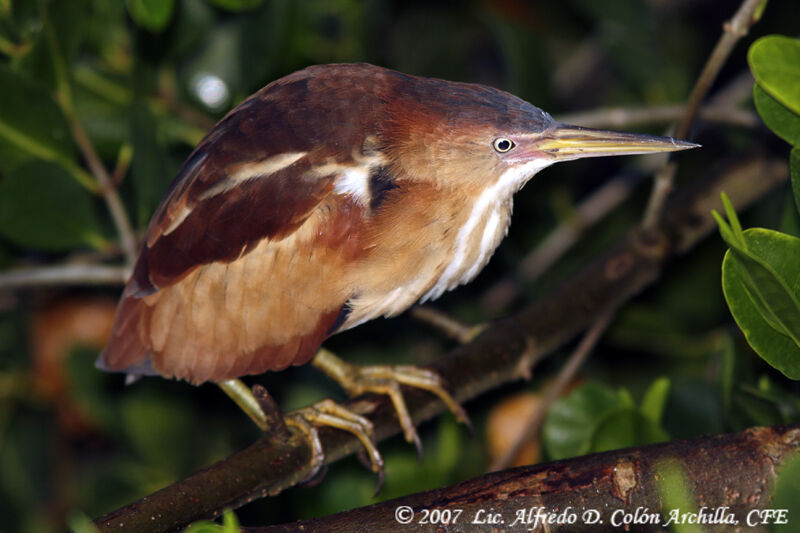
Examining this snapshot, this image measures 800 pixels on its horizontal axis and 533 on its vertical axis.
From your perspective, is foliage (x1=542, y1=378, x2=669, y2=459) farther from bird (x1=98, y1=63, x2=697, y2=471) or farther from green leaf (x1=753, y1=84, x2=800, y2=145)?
green leaf (x1=753, y1=84, x2=800, y2=145)

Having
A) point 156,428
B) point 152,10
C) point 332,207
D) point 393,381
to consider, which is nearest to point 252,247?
point 332,207

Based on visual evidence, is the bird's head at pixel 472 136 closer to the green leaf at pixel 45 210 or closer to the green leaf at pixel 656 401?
the green leaf at pixel 656 401

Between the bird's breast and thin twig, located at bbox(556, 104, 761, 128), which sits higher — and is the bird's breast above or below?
below

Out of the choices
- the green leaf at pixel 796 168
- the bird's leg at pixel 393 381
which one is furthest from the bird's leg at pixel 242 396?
the green leaf at pixel 796 168

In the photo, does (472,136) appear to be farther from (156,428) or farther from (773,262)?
(156,428)

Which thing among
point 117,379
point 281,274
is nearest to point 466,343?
point 281,274

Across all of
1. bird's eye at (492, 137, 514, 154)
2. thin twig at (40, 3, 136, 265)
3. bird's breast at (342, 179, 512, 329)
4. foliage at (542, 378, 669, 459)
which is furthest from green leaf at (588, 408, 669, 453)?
thin twig at (40, 3, 136, 265)
